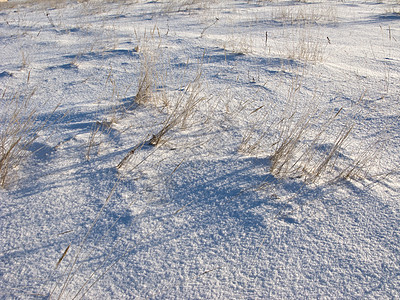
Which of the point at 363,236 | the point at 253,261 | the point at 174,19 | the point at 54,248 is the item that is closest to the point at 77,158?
the point at 54,248

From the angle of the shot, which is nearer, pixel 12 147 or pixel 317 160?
pixel 12 147

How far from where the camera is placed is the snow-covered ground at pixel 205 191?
98 cm

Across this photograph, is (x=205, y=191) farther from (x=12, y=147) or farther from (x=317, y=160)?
(x=12, y=147)

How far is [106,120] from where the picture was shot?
5.90ft

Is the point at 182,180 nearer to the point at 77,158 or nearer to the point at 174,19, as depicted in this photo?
the point at 77,158

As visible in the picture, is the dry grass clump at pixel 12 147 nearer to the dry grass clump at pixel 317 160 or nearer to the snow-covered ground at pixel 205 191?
the snow-covered ground at pixel 205 191

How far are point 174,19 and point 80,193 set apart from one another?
4.25 meters

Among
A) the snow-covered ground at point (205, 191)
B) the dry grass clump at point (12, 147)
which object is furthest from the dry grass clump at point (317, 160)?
the dry grass clump at point (12, 147)

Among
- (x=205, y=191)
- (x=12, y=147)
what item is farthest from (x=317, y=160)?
(x=12, y=147)

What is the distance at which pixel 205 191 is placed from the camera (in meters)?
1.32

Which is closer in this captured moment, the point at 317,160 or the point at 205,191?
the point at 205,191

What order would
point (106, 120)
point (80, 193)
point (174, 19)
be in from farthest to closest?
point (174, 19), point (106, 120), point (80, 193)

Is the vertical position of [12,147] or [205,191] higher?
[12,147]

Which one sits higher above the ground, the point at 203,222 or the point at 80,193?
the point at 80,193
